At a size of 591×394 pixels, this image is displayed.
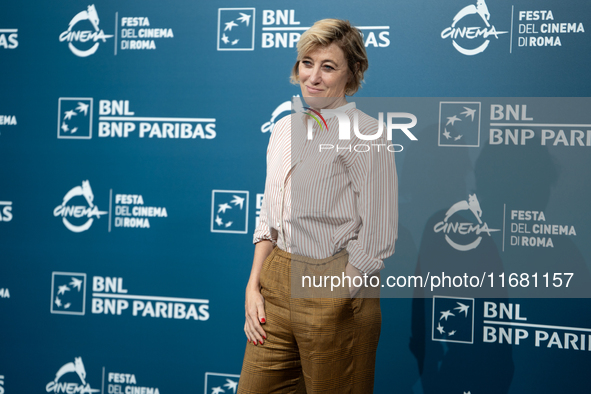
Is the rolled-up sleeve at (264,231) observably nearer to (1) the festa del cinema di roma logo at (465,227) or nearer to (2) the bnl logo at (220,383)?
(1) the festa del cinema di roma logo at (465,227)

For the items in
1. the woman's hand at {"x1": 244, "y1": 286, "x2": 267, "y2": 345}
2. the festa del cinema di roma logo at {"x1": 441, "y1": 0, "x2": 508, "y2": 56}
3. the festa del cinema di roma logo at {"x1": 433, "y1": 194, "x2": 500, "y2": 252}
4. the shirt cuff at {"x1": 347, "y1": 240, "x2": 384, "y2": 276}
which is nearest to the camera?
the shirt cuff at {"x1": 347, "y1": 240, "x2": 384, "y2": 276}

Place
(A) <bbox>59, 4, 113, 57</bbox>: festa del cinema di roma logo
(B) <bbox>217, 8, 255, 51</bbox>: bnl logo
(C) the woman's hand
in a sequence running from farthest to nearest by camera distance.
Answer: (A) <bbox>59, 4, 113, 57</bbox>: festa del cinema di roma logo < (B) <bbox>217, 8, 255, 51</bbox>: bnl logo < (C) the woman's hand

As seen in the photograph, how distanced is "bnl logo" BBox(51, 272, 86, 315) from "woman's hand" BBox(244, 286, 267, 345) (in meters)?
1.30

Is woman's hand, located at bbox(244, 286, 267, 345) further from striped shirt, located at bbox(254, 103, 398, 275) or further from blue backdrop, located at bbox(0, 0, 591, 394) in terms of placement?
blue backdrop, located at bbox(0, 0, 591, 394)

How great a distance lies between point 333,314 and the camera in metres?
1.52

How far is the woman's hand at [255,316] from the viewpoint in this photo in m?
1.62

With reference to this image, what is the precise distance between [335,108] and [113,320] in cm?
166

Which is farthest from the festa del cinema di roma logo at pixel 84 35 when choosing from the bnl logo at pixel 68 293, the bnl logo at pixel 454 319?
the bnl logo at pixel 454 319

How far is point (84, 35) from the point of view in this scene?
8.44 ft

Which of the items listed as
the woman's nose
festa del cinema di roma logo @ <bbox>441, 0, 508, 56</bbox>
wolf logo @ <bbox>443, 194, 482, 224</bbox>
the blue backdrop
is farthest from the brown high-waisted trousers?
festa del cinema di roma logo @ <bbox>441, 0, 508, 56</bbox>

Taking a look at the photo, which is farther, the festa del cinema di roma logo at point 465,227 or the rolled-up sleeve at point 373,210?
the festa del cinema di roma logo at point 465,227

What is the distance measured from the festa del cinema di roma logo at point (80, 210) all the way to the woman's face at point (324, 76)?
1431 millimetres

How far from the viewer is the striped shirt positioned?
151cm

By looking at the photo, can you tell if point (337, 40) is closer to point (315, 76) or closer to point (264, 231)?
point (315, 76)
